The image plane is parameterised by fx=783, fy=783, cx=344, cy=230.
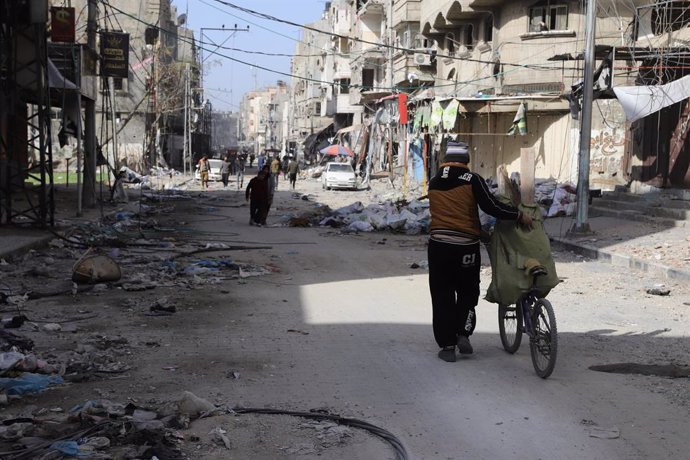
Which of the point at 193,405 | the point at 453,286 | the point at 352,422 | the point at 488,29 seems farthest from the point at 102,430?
the point at 488,29

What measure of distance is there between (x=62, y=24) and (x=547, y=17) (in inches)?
808

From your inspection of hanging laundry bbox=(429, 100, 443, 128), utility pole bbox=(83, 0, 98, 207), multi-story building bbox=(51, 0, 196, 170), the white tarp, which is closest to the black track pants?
the white tarp

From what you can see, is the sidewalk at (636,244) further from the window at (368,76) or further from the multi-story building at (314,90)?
the multi-story building at (314,90)

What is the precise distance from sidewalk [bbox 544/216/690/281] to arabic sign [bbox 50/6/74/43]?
12.9 m

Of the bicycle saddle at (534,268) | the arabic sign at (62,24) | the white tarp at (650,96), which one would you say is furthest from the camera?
the white tarp at (650,96)

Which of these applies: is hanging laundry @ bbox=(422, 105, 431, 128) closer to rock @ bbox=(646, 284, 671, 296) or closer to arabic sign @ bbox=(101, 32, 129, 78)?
arabic sign @ bbox=(101, 32, 129, 78)

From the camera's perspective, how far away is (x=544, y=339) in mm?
6457

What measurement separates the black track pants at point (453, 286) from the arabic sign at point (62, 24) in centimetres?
1522

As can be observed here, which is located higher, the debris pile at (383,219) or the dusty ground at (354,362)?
the debris pile at (383,219)

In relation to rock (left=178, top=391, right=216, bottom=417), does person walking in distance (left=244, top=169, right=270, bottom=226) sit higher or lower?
higher

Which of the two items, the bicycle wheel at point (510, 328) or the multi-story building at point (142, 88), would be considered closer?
the bicycle wheel at point (510, 328)

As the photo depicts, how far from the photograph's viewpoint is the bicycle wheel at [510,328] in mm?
7211

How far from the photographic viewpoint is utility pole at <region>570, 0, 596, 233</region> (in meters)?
17.9

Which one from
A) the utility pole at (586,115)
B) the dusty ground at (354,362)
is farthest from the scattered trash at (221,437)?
the utility pole at (586,115)
